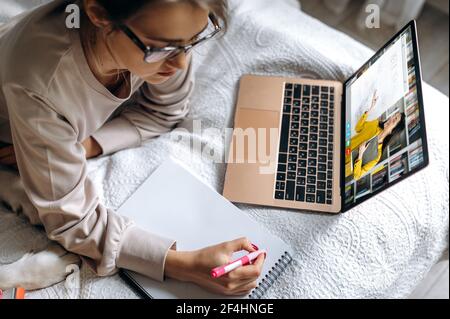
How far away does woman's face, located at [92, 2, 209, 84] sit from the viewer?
67 centimetres

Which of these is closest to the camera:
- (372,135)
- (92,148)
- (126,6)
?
(126,6)

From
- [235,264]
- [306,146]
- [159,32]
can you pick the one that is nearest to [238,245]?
[235,264]

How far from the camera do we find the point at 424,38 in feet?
5.96

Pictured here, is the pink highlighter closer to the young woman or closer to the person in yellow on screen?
the young woman

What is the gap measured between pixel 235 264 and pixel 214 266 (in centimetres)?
4

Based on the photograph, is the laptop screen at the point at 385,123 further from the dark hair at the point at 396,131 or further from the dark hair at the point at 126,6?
the dark hair at the point at 126,6

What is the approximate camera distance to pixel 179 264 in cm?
90

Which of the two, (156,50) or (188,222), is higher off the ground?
(156,50)

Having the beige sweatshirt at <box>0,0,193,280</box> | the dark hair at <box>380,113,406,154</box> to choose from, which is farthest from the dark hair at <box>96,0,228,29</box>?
the dark hair at <box>380,113,406,154</box>

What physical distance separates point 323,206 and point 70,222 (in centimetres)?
Answer: 48

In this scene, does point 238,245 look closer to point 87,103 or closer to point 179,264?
point 179,264

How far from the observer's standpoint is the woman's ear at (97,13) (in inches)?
27.4

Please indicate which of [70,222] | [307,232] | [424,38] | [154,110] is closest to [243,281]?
[307,232]

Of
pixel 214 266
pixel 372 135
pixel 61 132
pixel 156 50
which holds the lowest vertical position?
pixel 214 266
